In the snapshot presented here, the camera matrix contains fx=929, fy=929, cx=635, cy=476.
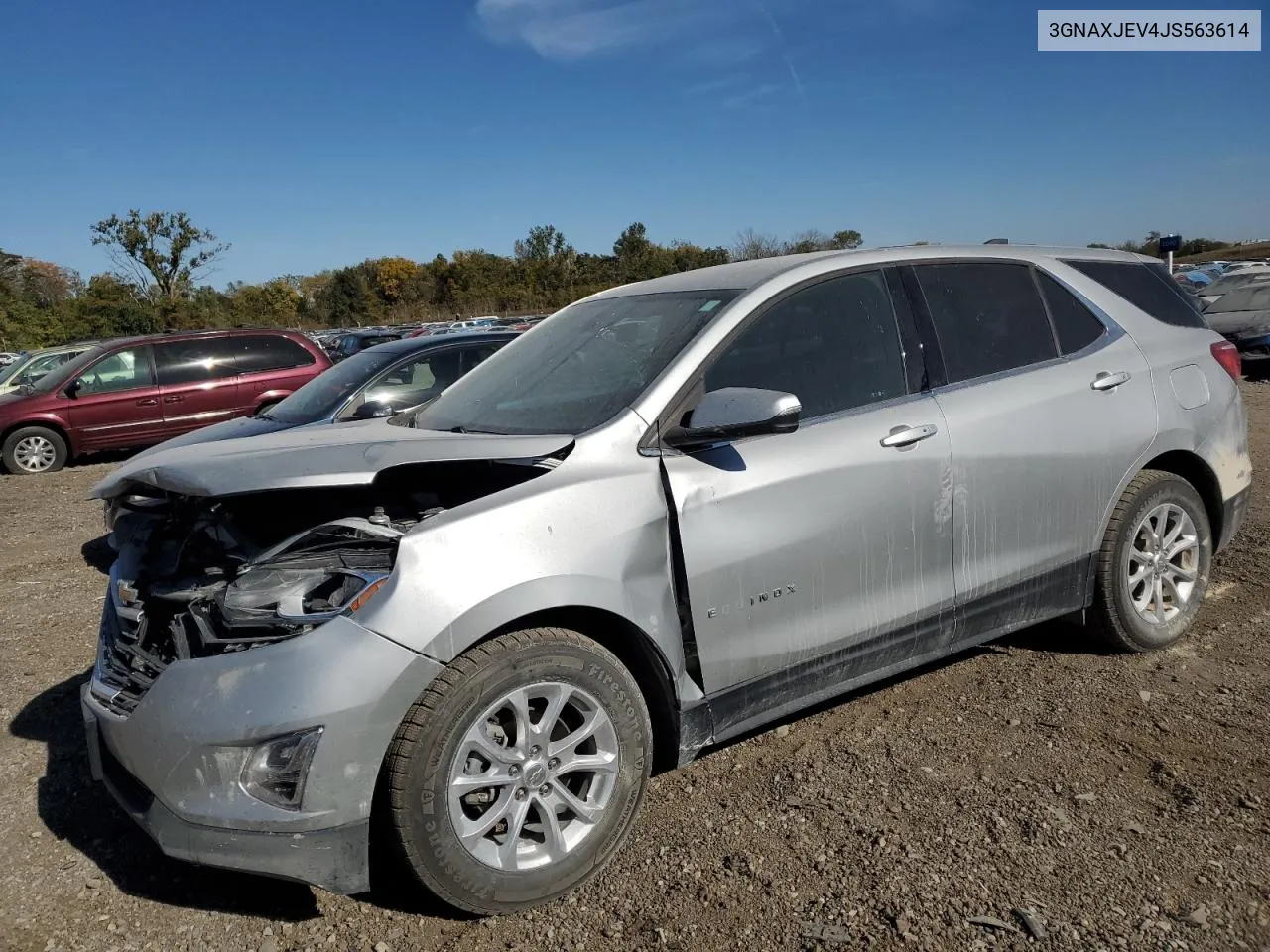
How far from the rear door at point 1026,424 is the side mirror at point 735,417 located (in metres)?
0.90

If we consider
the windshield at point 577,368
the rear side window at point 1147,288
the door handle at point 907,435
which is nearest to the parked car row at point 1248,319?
the rear side window at point 1147,288

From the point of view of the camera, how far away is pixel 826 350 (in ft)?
10.8

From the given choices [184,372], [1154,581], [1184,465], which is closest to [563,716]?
[1154,581]

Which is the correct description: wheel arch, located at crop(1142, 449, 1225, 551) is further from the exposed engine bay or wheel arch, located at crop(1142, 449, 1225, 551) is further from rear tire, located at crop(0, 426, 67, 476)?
rear tire, located at crop(0, 426, 67, 476)

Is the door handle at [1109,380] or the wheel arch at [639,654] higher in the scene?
the door handle at [1109,380]

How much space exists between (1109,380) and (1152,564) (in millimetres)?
866

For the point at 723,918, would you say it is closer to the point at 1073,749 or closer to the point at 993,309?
the point at 1073,749

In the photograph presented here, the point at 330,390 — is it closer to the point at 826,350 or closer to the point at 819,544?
the point at 826,350

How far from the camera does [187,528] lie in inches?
125

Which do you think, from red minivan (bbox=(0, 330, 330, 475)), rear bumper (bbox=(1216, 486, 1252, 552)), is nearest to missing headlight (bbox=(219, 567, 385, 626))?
rear bumper (bbox=(1216, 486, 1252, 552))

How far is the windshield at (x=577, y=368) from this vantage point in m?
3.07

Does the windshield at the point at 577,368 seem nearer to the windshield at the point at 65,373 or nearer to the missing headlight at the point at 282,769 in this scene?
the missing headlight at the point at 282,769

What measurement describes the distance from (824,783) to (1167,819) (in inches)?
40.3

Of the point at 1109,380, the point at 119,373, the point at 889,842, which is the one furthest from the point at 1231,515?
the point at 119,373
